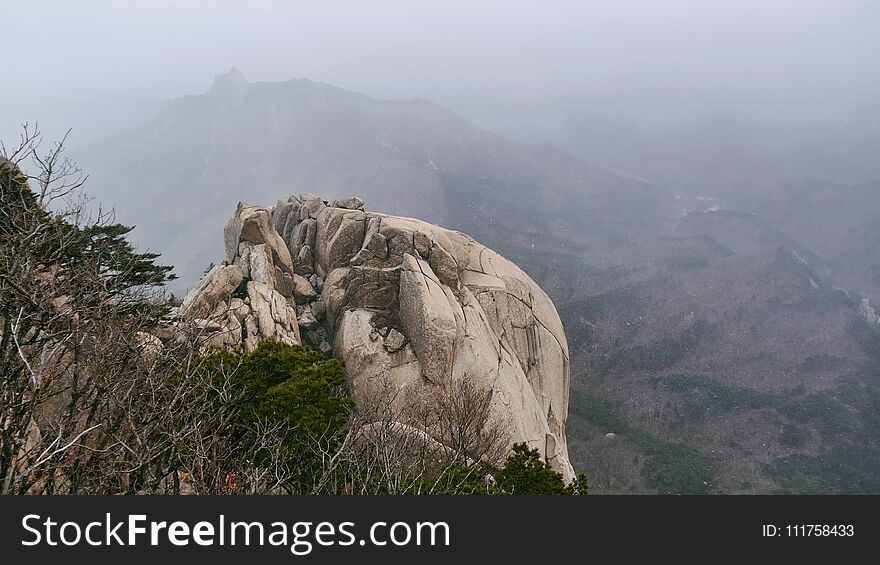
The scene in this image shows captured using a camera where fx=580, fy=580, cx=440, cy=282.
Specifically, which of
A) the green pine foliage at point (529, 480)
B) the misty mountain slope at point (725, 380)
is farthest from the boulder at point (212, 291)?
the misty mountain slope at point (725, 380)

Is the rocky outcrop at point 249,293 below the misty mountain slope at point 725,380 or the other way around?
the other way around

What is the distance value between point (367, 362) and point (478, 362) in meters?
5.12

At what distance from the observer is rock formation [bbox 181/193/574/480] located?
2630 cm

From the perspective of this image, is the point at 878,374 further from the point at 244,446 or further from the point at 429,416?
the point at 244,446

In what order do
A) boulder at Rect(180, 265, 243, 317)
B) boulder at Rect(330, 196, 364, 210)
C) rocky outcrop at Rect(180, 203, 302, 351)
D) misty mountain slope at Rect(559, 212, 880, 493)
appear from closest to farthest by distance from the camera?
1. rocky outcrop at Rect(180, 203, 302, 351)
2. boulder at Rect(180, 265, 243, 317)
3. boulder at Rect(330, 196, 364, 210)
4. misty mountain slope at Rect(559, 212, 880, 493)

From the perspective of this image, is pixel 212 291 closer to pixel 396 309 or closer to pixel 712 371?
pixel 396 309

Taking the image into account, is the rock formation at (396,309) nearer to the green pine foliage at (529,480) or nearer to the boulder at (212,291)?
the boulder at (212,291)

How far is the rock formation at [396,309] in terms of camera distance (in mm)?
26297

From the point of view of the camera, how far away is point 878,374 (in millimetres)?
120750

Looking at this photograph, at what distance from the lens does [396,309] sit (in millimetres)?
29578

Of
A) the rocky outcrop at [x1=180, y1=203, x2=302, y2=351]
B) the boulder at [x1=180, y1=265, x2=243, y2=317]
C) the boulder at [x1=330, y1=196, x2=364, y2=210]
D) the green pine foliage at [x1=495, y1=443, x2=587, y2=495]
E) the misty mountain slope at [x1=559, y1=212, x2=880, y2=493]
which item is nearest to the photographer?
the green pine foliage at [x1=495, y1=443, x2=587, y2=495]

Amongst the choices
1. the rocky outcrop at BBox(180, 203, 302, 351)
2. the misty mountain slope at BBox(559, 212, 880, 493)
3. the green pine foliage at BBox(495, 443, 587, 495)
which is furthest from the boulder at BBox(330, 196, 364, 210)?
the misty mountain slope at BBox(559, 212, 880, 493)

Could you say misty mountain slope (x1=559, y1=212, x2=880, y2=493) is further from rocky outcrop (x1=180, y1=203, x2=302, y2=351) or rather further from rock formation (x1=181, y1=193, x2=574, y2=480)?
rocky outcrop (x1=180, y1=203, x2=302, y2=351)

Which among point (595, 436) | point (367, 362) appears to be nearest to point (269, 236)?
point (367, 362)
